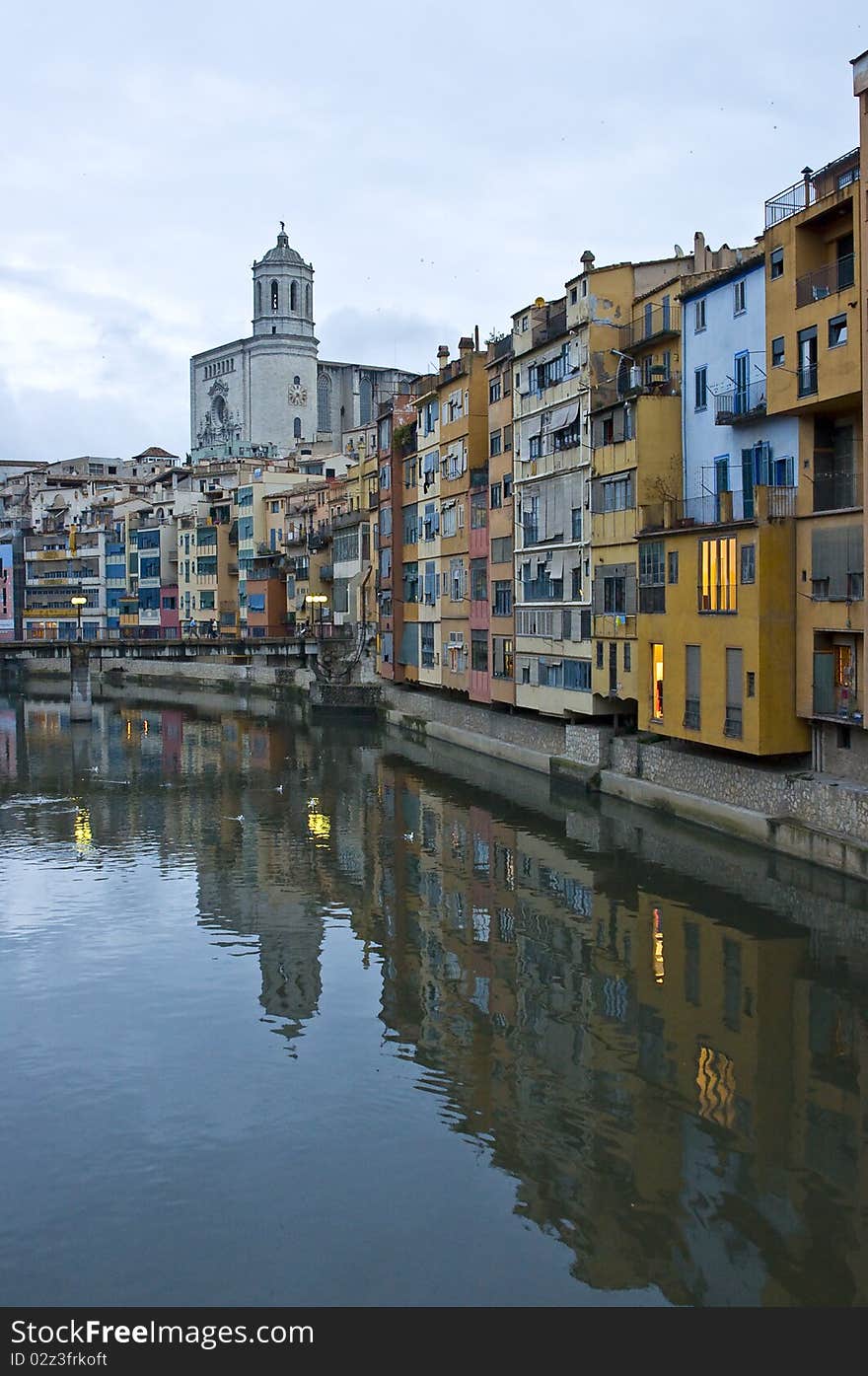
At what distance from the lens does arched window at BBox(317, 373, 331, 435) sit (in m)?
167

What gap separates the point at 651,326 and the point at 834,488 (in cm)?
1167

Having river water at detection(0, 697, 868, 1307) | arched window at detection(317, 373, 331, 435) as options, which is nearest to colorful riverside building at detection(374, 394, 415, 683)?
river water at detection(0, 697, 868, 1307)

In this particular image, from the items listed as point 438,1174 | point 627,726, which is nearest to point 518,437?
point 627,726

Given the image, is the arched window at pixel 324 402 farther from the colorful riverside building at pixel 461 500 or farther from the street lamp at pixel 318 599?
the colorful riverside building at pixel 461 500

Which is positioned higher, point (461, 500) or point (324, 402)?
point (324, 402)

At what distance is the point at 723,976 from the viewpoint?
76.5 feet

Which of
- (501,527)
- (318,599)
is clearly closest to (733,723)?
(501,527)

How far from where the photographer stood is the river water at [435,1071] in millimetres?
13617

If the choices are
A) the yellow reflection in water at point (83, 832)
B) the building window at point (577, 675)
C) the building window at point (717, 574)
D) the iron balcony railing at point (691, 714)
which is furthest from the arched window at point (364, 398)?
the building window at point (717, 574)

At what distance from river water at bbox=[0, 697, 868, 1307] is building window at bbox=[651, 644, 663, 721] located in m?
3.12

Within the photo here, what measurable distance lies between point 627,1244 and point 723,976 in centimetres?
998

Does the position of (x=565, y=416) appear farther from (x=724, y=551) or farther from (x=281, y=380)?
(x=281, y=380)

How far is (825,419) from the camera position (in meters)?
31.0
